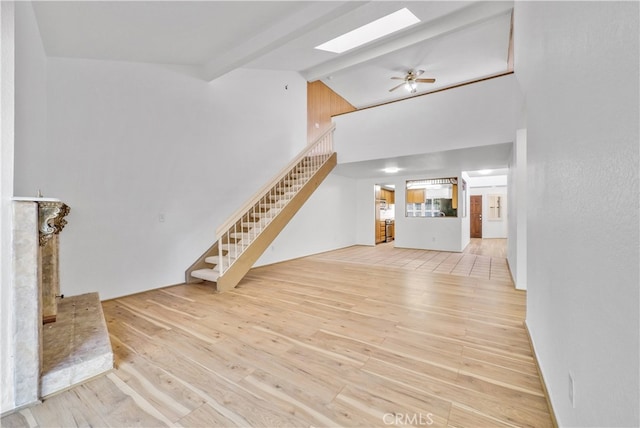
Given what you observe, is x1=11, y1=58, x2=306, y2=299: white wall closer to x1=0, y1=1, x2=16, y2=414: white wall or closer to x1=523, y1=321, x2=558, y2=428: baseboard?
x1=0, y1=1, x2=16, y2=414: white wall

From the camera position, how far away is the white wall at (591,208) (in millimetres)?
702

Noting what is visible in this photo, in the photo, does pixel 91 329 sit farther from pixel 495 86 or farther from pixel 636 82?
pixel 495 86

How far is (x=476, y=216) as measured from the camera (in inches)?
466

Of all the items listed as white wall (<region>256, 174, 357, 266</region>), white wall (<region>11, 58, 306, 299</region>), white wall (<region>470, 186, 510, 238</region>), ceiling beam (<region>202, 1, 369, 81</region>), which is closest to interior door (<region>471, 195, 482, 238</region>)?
white wall (<region>470, 186, 510, 238</region>)

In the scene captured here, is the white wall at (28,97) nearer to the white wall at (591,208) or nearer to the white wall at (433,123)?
the white wall at (591,208)

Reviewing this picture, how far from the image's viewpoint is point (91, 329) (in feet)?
7.75

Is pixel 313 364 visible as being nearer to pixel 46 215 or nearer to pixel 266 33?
pixel 46 215

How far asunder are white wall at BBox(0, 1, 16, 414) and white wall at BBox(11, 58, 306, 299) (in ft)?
2.66

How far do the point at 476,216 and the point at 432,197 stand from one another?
531cm

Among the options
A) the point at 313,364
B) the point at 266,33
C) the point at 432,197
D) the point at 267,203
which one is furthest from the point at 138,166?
the point at 432,197

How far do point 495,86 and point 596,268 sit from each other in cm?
461

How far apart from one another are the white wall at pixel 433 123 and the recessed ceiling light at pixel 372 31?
1.23 metres

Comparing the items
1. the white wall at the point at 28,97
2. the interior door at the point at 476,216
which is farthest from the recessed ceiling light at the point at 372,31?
the interior door at the point at 476,216

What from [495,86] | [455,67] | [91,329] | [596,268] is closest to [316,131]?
[455,67]
